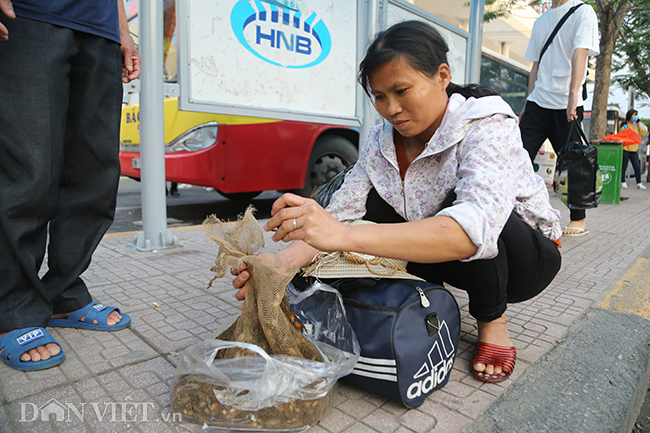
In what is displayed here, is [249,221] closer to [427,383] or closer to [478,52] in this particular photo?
[427,383]

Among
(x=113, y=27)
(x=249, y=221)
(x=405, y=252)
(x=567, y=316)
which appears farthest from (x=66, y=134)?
(x=567, y=316)

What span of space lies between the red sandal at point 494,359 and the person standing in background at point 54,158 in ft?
4.61

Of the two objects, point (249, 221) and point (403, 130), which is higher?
point (403, 130)

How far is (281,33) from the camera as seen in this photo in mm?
3785

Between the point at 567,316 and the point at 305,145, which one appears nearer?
the point at 567,316

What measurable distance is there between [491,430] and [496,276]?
0.50 metres

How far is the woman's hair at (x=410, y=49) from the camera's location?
4.81ft

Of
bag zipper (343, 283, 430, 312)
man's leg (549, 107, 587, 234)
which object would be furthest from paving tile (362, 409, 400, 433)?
man's leg (549, 107, 587, 234)

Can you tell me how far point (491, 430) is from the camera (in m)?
1.29

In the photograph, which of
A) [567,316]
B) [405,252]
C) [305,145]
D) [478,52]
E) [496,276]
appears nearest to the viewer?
[405,252]

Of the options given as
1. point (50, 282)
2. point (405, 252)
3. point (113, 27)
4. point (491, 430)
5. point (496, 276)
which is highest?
point (113, 27)

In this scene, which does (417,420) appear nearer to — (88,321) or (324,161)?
(88,321)

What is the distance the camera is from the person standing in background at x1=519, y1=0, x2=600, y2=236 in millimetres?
3512

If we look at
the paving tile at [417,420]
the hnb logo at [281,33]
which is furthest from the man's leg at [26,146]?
the hnb logo at [281,33]
